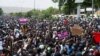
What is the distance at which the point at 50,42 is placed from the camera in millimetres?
24688

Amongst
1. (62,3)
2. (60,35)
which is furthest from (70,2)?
(60,35)

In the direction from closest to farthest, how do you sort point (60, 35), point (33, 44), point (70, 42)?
1. point (70, 42)
2. point (33, 44)
3. point (60, 35)

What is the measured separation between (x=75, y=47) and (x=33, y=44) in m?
3.44

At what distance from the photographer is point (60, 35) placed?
26.2 meters

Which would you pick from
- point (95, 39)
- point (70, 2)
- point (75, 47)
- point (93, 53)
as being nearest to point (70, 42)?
point (75, 47)

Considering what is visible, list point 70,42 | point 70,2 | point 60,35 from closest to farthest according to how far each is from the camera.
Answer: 1. point 70,42
2. point 60,35
3. point 70,2

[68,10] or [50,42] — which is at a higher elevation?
[50,42]

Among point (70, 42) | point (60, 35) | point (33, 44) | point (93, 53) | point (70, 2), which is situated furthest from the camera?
point (70, 2)

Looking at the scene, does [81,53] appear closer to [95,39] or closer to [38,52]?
[95,39]

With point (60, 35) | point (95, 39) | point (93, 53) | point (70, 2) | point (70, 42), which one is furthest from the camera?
point (70, 2)

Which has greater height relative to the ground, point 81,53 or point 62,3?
point 81,53

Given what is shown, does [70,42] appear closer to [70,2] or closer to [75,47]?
[75,47]

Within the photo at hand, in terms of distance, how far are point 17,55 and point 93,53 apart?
3.80 metres

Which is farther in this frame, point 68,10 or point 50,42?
point 68,10
